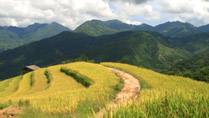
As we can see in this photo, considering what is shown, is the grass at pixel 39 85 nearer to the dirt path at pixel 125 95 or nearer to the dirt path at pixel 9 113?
the dirt path at pixel 125 95

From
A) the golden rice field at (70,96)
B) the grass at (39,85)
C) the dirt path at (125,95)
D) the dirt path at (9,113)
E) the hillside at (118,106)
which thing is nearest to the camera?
the hillside at (118,106)

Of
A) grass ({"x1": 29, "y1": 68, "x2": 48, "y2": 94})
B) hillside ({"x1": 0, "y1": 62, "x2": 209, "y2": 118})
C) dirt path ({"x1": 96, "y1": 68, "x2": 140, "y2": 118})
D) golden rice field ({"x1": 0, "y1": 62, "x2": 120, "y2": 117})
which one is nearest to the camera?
hillside ({"x1": 0, "y1": 62, "x2": 209, "y2": 118})

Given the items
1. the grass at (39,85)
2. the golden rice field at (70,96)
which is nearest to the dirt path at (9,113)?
the golden rice field at (70,96)

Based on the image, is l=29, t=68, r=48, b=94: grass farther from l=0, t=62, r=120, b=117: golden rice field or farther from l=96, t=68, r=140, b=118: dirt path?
l=96, t=68, r=140, b=118: dirt path

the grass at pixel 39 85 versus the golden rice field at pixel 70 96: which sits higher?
the golden rice field at pixel 70 96

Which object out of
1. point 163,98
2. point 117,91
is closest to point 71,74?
point 117,91

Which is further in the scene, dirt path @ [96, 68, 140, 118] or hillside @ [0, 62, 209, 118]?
dirt path @ [96, 68, 140, 118]

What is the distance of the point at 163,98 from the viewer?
21.8 ft

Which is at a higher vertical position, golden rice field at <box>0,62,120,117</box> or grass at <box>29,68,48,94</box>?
golden rice field at <box>0,62,120,117</box>

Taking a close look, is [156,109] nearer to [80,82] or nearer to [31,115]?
[31,115]

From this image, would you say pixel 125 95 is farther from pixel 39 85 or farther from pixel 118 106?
pixel 39 85

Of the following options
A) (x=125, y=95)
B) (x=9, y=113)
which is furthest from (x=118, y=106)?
(x=125, y=95)

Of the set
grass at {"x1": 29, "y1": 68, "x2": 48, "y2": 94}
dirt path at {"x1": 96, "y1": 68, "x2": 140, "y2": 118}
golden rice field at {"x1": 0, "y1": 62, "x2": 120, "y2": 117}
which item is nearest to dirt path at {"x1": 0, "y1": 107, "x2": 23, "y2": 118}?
golden rice field at {"x1": 0, "y1": 62, "x2": 120, "y2": 117}

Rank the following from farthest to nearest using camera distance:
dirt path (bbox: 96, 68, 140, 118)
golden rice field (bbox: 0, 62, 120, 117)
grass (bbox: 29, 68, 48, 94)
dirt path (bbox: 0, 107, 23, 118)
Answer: grass (bbox: 29, 68, 48, 94)
golden rice field (bbox: 0, 62, 120, 117)
dirt path (bbox: 0, 107, 23, 118)
dirt path (bbox: 96, 68, 140, 118)
